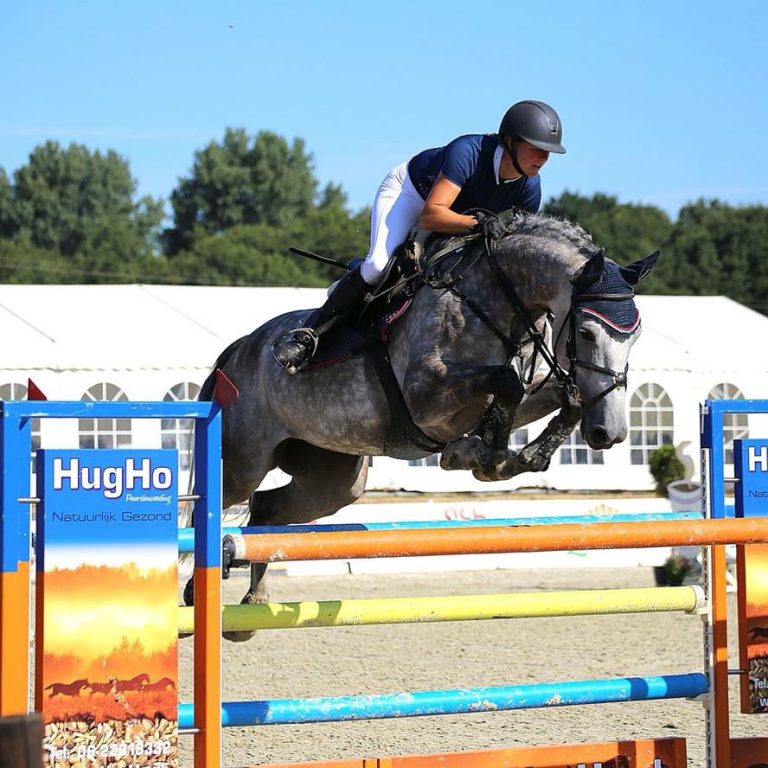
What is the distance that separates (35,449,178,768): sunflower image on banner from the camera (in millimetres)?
2879

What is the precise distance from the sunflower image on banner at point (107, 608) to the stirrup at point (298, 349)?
1795 mm

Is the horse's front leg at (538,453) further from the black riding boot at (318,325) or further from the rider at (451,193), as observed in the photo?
the black riding boot at (318,325)

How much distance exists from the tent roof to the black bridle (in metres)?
7.13

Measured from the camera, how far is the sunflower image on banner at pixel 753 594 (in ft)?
12.0

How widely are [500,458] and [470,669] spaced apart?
9.03ft

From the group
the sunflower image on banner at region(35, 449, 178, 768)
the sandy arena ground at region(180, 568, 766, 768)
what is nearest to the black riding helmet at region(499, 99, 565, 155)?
the sunflower image on banner at region(35, 449, 178, 768)

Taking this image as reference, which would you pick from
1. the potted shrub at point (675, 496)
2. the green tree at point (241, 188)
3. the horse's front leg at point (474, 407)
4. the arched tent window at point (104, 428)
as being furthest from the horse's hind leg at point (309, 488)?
the green tree at point (241, 188)

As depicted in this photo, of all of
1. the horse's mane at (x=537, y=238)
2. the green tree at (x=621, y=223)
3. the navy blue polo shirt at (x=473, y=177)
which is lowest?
the horse's mane at (x=537, y=238)

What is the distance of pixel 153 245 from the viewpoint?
50.6 meters

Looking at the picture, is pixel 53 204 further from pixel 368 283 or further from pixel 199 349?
pixel 368 283

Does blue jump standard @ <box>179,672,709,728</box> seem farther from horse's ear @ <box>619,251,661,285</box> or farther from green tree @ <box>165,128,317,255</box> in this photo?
green tree @ <box>165,128,317,255</box>

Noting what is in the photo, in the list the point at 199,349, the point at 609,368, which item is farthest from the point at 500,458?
the point at 199,349

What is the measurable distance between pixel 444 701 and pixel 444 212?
1837mm

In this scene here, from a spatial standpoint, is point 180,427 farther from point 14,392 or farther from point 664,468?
point 664,468
